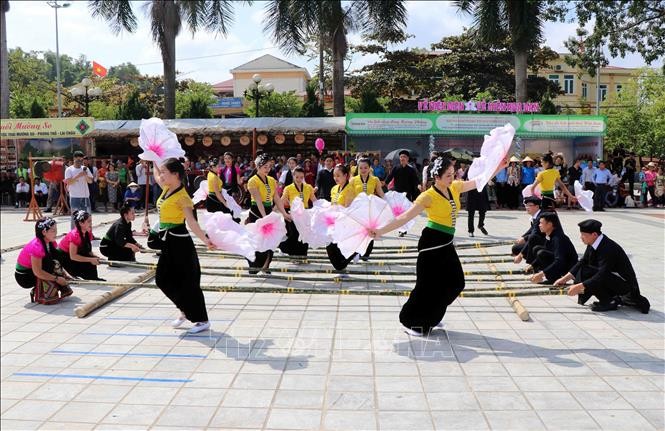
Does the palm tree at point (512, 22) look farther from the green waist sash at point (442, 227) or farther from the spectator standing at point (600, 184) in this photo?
the green waist sash at point (442, 227)

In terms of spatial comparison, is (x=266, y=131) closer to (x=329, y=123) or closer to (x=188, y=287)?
(x=329, y=123)

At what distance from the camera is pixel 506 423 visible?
13.4 feet

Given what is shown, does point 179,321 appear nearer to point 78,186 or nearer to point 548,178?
point 548,178

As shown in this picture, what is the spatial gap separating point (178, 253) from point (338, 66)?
63.7 feet

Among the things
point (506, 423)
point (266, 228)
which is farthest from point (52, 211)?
point (506, 423)

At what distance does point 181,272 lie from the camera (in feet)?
20.2

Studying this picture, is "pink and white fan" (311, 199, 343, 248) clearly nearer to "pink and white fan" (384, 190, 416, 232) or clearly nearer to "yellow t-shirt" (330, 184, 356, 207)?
"yellow t-shirt" (330, 184, 356, 207)

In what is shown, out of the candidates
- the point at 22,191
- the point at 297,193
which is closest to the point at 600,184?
the point at 297,193

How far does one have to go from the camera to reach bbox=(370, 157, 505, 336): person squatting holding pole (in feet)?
19.4

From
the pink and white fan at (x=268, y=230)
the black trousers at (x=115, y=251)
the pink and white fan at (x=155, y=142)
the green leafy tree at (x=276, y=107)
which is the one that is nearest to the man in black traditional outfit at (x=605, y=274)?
the pink and white fan at (x=268, y=230)

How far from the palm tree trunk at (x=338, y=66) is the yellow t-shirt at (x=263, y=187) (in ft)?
52.8

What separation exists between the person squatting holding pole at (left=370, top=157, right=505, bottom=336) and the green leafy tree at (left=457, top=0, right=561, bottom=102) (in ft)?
71.0

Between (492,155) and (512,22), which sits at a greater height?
(512,22)

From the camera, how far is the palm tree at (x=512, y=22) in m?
25.5
